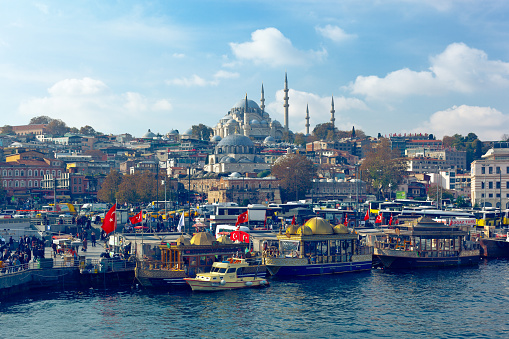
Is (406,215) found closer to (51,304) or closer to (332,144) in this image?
(51,304)

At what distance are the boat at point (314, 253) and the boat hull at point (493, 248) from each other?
13.6 meters

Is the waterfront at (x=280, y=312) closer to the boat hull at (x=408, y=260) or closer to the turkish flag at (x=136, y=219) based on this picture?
the boat hull at (x=408, y=260)

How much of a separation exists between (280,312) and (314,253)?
32.2 ft

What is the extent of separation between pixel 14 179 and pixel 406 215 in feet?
181

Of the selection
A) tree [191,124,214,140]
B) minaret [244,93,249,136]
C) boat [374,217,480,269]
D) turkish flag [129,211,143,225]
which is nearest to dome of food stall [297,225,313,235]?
boat [374,217,480,269]

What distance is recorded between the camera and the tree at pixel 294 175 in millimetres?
97312

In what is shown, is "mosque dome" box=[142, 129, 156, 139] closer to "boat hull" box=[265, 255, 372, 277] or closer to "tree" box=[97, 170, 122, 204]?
"tree" box=[97, 170, 122, 204]

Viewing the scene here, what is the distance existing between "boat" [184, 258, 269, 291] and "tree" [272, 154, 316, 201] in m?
62.7

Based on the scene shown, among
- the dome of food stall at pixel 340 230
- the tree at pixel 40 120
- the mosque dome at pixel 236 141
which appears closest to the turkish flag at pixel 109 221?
the dome of food stall at pixel 340 230

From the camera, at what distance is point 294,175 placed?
9831 centimetres

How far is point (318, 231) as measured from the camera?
3881 centimetres

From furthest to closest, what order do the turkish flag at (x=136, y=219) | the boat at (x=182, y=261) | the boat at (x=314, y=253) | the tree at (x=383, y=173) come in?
the tree at (x=383, y=173) < the turkish flag at (x=136, y=219) < the boat at (x=314, y=253) < the boat at (x=182, y=261)

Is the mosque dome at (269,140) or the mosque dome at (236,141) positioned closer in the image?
the mosque dome at (236,141)

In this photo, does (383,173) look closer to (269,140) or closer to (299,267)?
(269,140)
